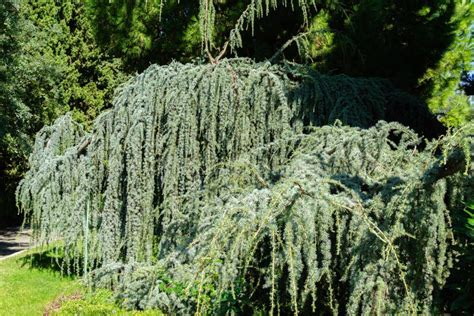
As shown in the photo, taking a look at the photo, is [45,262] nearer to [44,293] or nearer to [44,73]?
[44,293]

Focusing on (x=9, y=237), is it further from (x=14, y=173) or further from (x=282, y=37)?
(x=282, y=37)

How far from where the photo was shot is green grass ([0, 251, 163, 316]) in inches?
177

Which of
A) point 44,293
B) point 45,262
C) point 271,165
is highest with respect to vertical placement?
point 271,165

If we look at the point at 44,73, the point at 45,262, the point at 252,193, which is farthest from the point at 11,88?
the point at 252,193

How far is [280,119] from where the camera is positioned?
4.88 meters

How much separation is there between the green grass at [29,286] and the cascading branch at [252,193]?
119cm

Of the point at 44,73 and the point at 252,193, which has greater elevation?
the point at 44,73

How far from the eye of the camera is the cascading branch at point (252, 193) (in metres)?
2.91

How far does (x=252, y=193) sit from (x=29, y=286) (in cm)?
521

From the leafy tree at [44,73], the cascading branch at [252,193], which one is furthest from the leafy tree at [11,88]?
the cascading branch at [252,193]

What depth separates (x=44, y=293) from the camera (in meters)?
7.07

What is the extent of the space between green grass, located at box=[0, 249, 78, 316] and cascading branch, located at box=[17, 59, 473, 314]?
1.19 m

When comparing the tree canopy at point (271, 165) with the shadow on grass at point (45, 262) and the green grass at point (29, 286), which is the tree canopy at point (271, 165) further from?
the shadow on grass at point (45, 262)

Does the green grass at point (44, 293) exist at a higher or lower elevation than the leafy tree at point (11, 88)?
lower
